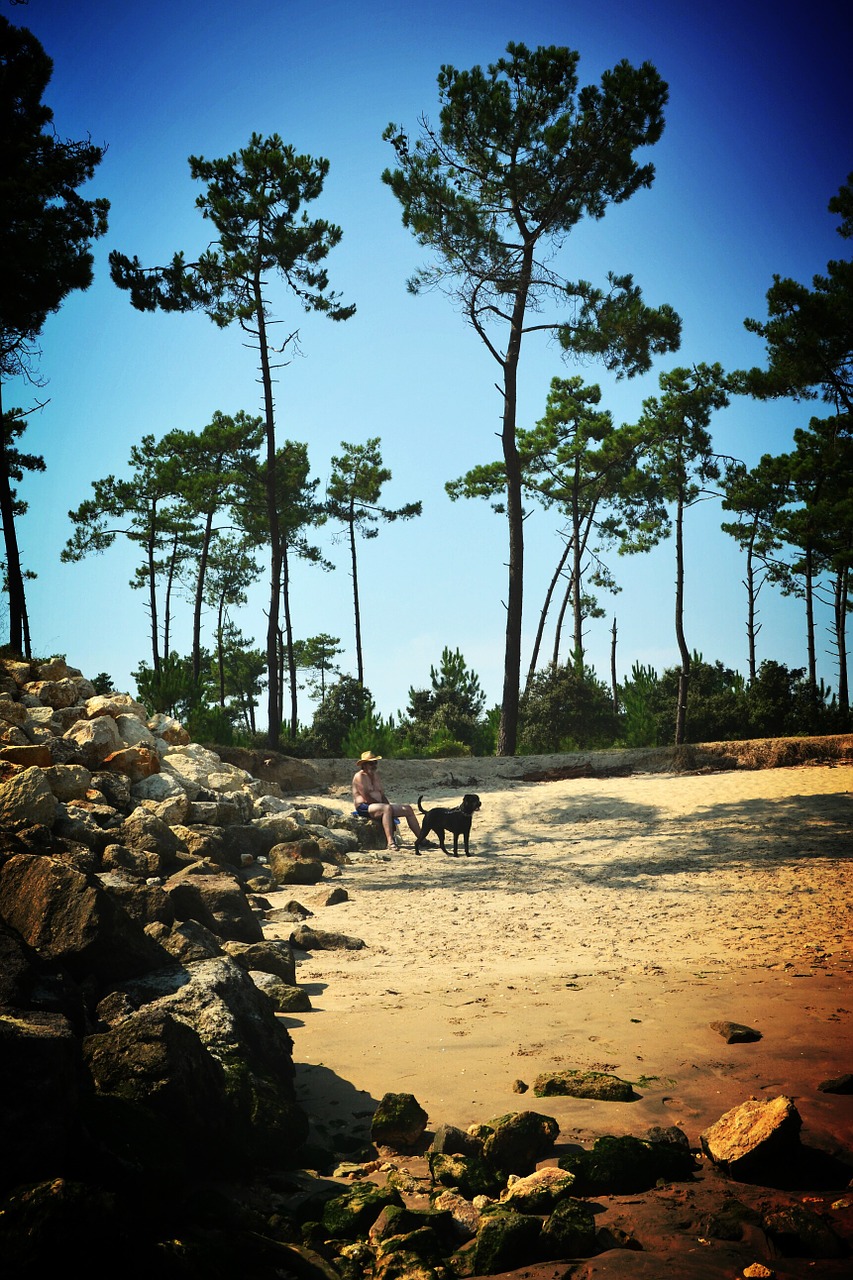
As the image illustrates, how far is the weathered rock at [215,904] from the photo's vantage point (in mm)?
5621

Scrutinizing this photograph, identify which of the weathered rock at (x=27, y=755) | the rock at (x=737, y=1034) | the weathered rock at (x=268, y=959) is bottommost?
the rock at (x=737, y=1034)

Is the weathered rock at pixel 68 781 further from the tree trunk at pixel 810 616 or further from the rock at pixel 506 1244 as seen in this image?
the tree trunk at pixel 810 616

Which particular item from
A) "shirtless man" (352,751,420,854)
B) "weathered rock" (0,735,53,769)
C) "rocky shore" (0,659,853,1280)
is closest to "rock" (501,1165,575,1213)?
"rocky shore" (0,659,853,1280)

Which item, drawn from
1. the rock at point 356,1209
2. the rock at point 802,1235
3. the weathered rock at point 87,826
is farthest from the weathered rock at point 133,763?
the rock at point 802,1235

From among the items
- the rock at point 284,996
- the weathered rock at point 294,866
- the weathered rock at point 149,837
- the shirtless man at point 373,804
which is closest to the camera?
the rock at point 284,996

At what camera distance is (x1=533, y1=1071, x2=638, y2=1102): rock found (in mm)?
3629

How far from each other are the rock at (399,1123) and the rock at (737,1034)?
1682 mm

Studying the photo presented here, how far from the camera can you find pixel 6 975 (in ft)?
11.2

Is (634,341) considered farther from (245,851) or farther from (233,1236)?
(233,1236)

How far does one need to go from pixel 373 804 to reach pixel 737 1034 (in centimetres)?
864

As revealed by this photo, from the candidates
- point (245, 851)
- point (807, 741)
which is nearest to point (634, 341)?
point (807, 741)

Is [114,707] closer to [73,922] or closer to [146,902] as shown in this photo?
[146,902]

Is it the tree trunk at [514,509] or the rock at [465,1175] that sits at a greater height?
the tree trunk at [514,509]

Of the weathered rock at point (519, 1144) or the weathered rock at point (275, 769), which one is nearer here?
the weathered rock at point (519, 1144)
